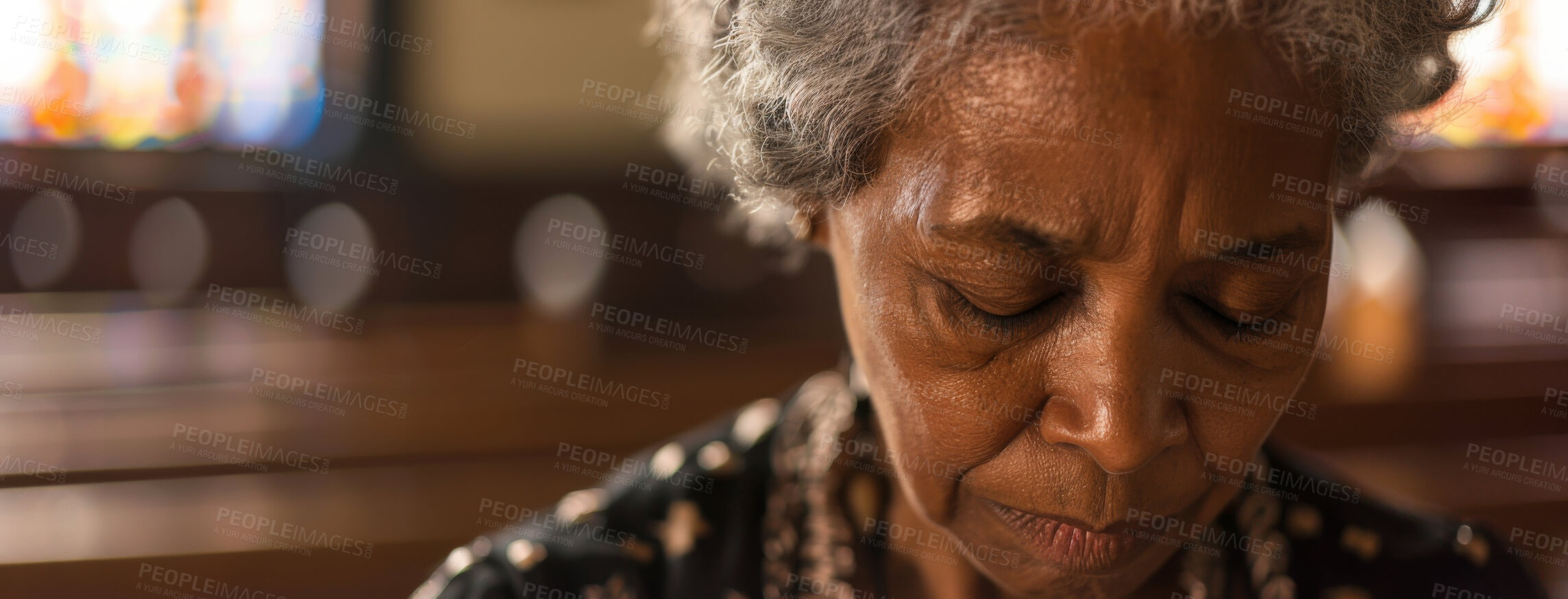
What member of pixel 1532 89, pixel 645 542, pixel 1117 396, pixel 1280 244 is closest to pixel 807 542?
pixel 645 542

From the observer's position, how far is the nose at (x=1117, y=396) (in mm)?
737

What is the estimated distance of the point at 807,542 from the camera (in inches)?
43.7

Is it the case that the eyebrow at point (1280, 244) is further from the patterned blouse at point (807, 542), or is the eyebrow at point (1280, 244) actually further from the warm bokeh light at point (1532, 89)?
the warm bokeh light at point (1532, 89)

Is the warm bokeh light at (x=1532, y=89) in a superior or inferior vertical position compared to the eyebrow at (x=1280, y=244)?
superior

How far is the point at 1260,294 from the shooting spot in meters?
0.77

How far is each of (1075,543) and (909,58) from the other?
413mm

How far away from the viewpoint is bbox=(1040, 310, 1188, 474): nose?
0.74 meters

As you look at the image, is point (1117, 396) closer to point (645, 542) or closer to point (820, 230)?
point (820, 230)

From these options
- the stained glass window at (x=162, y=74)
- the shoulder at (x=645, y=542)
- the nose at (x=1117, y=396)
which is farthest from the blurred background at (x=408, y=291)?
the nose at (x=1117, y=396)

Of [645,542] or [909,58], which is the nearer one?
[909,58]

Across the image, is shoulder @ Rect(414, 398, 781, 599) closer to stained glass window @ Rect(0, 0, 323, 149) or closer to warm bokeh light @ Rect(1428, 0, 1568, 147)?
stained glass window @ Rect(0, 0, 323, 149)

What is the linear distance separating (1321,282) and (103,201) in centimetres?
411

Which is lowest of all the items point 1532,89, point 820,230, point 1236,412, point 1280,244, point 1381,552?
point 1381,552

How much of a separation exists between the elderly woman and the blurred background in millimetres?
2078
